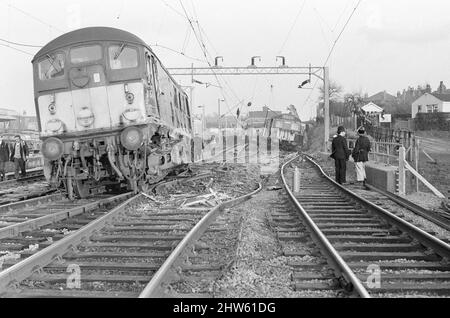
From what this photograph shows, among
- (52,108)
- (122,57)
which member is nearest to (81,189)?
(52,108)

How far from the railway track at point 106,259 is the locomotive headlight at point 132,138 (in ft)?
6.59

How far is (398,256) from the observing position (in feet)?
19.2

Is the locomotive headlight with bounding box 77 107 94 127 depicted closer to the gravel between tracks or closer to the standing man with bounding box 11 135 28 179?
the gravel between tracks

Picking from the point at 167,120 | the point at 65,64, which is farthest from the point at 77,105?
the point at 167,120

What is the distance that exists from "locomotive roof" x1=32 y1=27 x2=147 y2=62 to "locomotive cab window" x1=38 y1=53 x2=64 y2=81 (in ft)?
0.61

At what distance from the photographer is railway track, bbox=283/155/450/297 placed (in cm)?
465

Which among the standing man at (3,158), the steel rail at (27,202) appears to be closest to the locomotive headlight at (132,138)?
the steel rail at (27,202)

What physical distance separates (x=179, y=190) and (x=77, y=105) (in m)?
3.86

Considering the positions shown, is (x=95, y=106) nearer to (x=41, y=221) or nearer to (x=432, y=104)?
(x=41, y=221)

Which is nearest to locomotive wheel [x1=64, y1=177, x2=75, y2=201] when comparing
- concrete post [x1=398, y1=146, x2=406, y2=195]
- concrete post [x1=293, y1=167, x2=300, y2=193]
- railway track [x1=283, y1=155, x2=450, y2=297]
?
railway track [x1=283, y1=155, x2=450, y2=297]

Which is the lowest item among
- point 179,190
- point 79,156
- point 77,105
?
point 179,190

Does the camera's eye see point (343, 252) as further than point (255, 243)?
No

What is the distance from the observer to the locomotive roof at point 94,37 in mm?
10703
